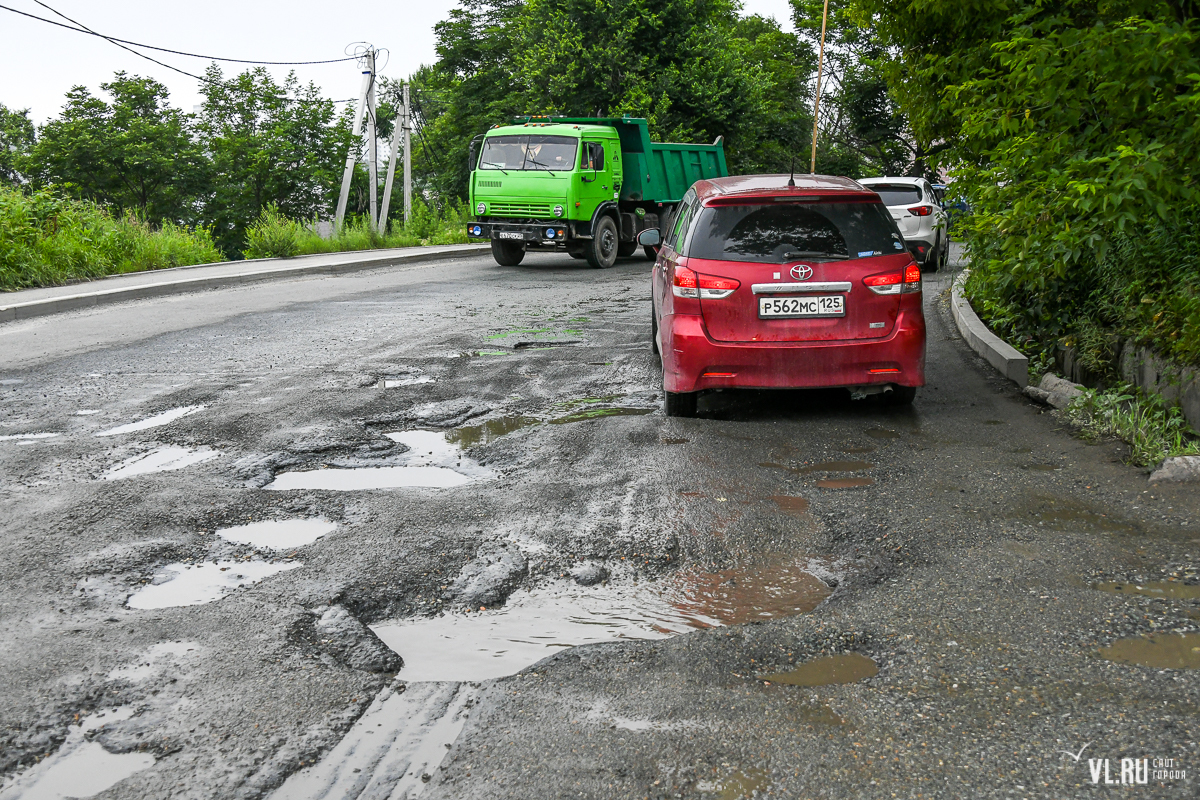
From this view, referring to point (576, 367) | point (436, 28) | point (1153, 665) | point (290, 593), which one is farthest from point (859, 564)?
point (436, 28)

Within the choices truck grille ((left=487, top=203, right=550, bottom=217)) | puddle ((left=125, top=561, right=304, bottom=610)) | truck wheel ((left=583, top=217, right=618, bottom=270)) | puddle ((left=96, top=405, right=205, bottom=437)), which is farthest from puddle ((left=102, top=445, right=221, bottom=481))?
truck wheel ((left=583, top=217, right=618, bottom=270))

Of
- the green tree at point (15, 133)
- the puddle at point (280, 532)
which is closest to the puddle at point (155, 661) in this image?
the puddle at point (280, 532)

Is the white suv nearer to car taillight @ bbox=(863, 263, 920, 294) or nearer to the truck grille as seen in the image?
the truck grille

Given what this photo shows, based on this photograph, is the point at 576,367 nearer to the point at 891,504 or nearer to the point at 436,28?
the point at 891,504

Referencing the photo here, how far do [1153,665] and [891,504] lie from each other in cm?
181

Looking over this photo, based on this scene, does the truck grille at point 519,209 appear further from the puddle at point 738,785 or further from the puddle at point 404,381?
the puddle at point 738,785

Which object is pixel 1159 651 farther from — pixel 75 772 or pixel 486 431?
pixel 486 431

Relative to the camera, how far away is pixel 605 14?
108 feet

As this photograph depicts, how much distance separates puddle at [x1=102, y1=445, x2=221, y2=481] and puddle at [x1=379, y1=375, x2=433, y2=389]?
2.16 m

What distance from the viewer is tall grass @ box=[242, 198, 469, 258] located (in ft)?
83.9

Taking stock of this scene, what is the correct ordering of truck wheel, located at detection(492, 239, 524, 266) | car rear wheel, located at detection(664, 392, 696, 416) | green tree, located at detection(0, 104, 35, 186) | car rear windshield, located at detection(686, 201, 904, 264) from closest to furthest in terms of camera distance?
car rear windshield, located at detection(686, 201, 904, 264), car rear wheel, located at detection(664, 392, 696, 416), truck wheel, located at detection(492, 239, 524, 266), green tree, located at detection(0, 104, 35, 186)

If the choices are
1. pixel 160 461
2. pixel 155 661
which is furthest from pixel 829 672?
pixel 160 461

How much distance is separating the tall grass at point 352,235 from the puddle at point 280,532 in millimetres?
21478

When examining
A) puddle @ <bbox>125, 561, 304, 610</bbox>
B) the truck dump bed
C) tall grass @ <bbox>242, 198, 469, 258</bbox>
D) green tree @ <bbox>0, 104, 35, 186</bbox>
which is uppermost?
green tree @ <bbox>0, 104, 35, 186</bbox>
